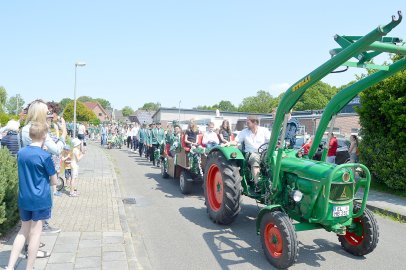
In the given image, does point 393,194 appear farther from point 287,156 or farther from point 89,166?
point 89,166

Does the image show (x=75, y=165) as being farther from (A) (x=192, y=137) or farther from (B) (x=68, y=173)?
(A) (x=192, y=137)

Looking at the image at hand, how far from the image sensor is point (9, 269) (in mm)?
3812

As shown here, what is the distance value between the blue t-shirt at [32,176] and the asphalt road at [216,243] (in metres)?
1.55

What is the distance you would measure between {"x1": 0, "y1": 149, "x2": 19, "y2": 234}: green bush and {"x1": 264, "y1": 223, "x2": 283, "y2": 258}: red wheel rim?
3.40 metres

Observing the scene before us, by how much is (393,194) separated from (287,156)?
5.44 metres

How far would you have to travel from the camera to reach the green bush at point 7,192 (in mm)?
4779

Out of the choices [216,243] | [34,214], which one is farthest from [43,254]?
[216,243]

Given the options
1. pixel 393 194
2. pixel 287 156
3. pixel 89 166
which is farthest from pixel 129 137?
pixel 287 156

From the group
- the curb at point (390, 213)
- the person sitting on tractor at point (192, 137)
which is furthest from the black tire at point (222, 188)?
the curb at point (390, 213)

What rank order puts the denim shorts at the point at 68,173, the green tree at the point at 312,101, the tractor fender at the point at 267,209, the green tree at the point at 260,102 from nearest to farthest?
the tractor fender at the point at 267,209, the denim shorts at the point at 68,173, the green tree at the point at 312,101, the green tree at the point at 260,102

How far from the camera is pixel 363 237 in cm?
493

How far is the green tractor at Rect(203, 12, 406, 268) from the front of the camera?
13.3 ft

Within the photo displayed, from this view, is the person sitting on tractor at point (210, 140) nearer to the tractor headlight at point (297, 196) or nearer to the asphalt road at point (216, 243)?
the asphalt road at point (216, 243)

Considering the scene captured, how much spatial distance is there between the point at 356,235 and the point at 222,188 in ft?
7.27
